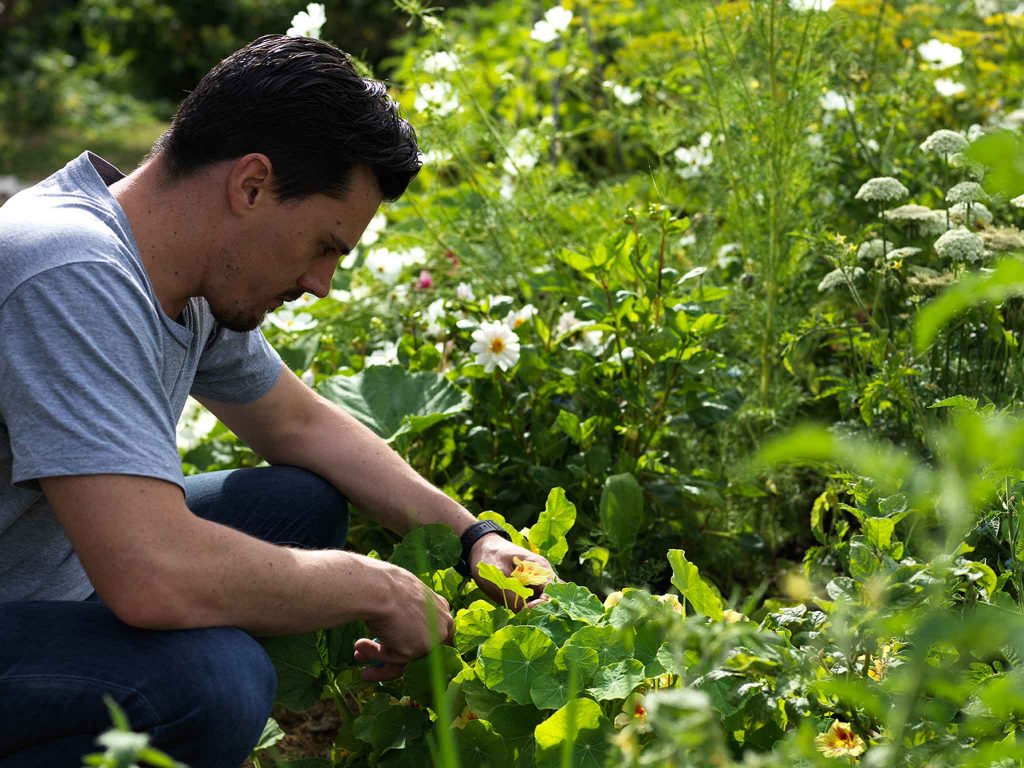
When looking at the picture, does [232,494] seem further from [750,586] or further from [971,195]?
[971,195]

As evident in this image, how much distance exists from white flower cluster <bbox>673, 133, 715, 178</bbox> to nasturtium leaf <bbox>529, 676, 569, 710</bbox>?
1.64 m

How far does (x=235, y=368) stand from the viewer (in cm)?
196

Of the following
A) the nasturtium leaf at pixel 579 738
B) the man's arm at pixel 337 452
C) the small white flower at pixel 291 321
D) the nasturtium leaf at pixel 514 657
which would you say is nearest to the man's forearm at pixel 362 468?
the man's arm at pixel 337 452

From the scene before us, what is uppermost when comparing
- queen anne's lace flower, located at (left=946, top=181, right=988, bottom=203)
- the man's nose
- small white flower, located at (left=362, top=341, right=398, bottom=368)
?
queen anne's lace flower, located at (left=946, top=181, right=988, bottom=203)

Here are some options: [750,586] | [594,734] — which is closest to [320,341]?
[750,586]

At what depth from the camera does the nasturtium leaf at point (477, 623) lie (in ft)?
5.46

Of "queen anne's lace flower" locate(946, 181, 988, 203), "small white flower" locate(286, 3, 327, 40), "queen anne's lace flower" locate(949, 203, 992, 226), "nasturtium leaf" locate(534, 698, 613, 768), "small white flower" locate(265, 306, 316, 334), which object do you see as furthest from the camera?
"small white flower" locate(265, 306, 316, 334)

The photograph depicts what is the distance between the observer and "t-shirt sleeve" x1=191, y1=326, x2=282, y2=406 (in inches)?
75.1

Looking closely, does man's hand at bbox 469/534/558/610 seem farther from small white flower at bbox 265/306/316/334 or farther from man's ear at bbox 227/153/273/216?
small white flower at bbox 265/306/316/334

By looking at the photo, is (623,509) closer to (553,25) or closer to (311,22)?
(311,22)

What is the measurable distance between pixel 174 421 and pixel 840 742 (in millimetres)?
989

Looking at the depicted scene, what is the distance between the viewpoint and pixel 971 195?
2.08 meters

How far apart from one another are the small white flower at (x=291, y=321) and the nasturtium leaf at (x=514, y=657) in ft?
4.25

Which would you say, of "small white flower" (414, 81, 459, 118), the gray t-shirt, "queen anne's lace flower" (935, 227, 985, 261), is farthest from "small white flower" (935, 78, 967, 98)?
the gray t-shirt
